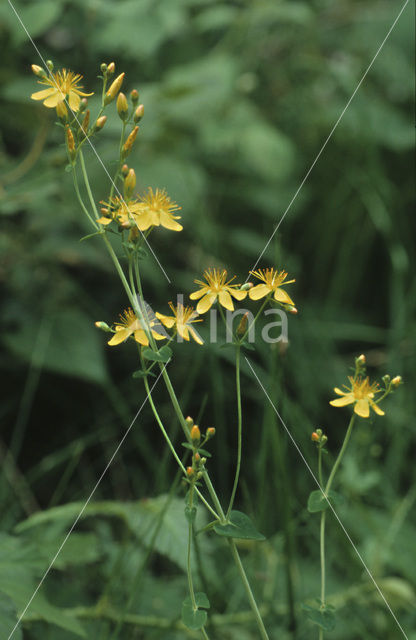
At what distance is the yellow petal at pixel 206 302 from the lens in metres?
0.57

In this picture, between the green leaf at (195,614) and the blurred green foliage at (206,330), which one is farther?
the blurred green foliage at (206,330)

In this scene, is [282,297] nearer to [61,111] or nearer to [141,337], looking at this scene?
[141,337]

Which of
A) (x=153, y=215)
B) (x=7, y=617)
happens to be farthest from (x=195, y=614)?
(x=153, y=215)

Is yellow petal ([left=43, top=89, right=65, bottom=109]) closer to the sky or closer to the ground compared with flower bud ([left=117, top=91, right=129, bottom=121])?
closer to the ground

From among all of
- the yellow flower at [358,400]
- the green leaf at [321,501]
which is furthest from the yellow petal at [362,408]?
the green leaf at [321,501]

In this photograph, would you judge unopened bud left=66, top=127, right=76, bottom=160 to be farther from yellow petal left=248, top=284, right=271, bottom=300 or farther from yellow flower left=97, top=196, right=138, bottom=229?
yellow petal left=248, top=284, right=271, bottom=300

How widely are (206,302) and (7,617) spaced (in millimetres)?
400

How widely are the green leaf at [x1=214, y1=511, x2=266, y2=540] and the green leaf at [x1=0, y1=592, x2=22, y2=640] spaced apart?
254mm

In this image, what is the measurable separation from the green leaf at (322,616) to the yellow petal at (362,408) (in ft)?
0.70

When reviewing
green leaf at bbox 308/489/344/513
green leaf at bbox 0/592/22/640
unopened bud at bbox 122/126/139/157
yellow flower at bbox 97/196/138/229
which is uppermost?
unopened bud at bbox 122/126/139/157

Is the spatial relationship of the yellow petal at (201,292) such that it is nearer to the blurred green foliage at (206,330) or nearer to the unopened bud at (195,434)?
the unopened bud at (195,434)

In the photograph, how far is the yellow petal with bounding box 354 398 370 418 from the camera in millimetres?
534

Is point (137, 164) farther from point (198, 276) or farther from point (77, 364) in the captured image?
point (77, 364)

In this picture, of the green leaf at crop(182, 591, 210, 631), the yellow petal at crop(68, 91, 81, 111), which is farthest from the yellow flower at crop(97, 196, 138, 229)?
the green leaf at crop(182, 591, 210, 631)
